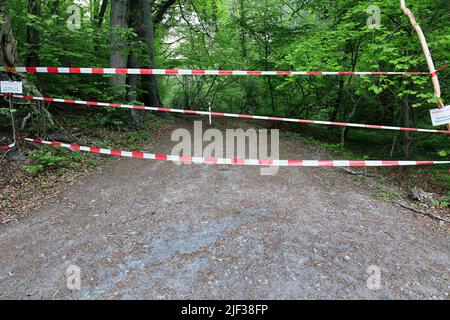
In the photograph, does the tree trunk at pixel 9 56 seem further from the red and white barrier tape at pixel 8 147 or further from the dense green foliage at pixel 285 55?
the red and white barrier tape at pixel 8 147

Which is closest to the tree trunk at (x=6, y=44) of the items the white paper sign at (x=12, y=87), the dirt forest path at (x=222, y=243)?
the white paper sign at (x=12, y=87)

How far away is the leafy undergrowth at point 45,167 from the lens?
4.45 meters

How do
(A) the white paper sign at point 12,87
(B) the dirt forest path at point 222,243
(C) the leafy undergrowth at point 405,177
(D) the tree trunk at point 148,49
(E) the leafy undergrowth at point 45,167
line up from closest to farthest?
(B) the dirt forest path at point 222,243 < (E) the leafy undergrowth at point 45,167 < (C) the leafy undergrowth at point 405,177 < (A) the white paper sign at point 12,87 < (D) the tree trunk at point 148,49

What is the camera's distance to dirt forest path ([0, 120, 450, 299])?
2.65m

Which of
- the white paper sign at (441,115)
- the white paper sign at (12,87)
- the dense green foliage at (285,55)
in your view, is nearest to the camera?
the white paper sign at (441,115)

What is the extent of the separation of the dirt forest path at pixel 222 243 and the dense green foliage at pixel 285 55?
2.24m

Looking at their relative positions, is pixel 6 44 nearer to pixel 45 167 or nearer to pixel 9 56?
pixel 9 56

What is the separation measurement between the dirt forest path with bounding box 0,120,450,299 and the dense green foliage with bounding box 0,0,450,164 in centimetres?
224

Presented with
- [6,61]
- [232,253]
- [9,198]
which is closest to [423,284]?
[232,253]

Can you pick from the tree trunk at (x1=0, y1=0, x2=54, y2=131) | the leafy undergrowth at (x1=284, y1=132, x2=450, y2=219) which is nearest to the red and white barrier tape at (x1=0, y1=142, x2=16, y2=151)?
the tree trunk at (x1=0, y1=0, x2=54, y2=131)

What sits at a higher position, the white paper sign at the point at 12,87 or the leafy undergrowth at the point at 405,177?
the white paper sign at the point at 12,87

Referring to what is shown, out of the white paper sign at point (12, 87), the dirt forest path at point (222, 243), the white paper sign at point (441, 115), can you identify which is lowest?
the dirt forest path at point (222, 243)

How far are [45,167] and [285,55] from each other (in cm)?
684

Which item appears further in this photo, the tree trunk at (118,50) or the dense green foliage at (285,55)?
the tree trunk at (118,50)
